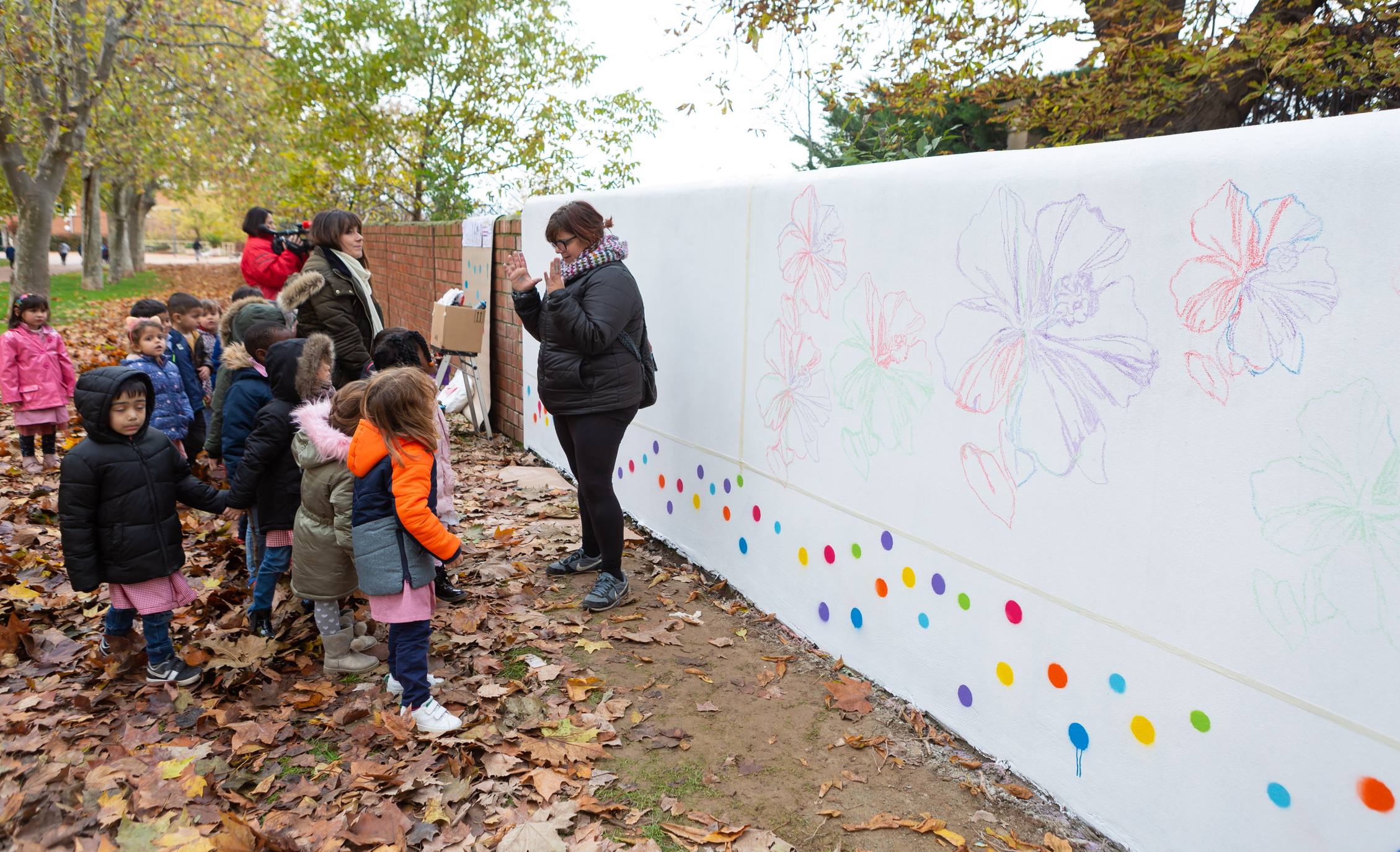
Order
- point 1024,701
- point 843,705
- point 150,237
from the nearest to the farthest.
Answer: point 1024,701 → point 843,705 → point 150,237

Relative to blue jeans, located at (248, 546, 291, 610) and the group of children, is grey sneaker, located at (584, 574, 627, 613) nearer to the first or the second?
the group of children

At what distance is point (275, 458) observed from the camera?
430 centimetres

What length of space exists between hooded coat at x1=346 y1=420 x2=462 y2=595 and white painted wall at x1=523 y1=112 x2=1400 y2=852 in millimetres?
1810

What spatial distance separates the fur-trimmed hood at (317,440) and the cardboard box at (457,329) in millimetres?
4178

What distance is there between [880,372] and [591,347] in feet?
4.87

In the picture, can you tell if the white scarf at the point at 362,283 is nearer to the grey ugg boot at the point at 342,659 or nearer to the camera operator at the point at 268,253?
the camera operator at the point at 268,253

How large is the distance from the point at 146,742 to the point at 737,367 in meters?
3.17

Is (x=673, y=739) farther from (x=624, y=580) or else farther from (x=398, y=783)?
(x=624, y=580)

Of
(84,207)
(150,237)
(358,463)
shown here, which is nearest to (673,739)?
(358,463)

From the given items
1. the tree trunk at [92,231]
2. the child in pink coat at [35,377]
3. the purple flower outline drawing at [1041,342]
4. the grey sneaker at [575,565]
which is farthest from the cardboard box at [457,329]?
the tree trunk at [92,231]

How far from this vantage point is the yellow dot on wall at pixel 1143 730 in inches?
112

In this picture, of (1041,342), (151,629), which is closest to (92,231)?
(151,629)

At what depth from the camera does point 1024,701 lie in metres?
3.32

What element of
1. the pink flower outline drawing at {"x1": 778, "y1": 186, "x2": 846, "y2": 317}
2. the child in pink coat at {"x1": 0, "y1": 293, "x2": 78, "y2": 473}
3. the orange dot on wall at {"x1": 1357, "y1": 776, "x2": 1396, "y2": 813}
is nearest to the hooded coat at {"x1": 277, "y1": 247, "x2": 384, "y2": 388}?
the pink flower outline drawing at {"x1": 778, "y1": 186, "x2": 846, "y2": 317}
